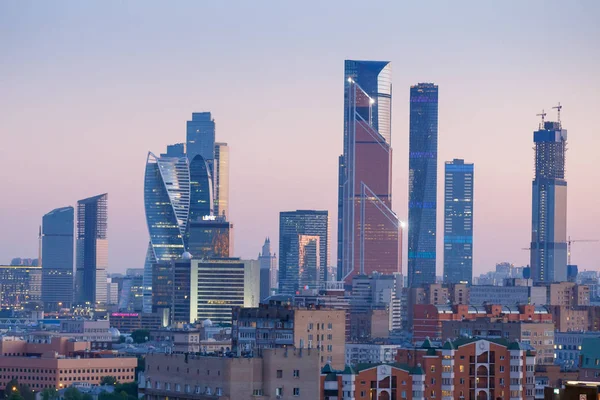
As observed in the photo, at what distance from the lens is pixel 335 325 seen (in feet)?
443

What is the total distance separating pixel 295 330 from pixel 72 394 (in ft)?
118

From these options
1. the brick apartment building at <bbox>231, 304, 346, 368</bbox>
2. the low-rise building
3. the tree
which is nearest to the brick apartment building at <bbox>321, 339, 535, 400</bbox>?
the brick apartment building at <bbox>231, 304, 346, 368</bbox>

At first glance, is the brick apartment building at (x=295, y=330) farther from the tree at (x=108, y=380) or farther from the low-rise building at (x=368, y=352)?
the low-rise building at (x=368, y=352)

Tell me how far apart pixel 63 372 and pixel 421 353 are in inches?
3465

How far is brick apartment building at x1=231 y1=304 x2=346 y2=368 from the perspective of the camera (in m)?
132

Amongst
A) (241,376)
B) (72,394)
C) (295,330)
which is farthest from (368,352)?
(241,376)

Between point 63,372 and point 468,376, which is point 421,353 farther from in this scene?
point 63,372

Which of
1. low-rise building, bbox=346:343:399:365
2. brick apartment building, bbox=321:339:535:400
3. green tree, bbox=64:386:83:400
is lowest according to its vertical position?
green tree, bbox=64:386:83:400

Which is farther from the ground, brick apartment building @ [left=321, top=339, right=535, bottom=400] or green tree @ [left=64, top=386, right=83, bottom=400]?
brick apartment building @ [left=321, top=339, right=535, bottom=400]

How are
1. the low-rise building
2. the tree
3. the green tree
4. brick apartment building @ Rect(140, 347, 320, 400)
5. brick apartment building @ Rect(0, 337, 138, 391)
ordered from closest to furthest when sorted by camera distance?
brick apartment building @ Rect(140, 347, 320, 400), the green tree, the tree, brick apartment building @ Rect(0, 337, 138, 391), the low-rise building

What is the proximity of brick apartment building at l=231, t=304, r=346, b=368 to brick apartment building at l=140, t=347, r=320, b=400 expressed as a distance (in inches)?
1855

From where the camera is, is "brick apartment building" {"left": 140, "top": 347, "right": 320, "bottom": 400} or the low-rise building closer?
"brick apartment building" {"left": 140, "top": 347, "right": 320, "bottom": 400}

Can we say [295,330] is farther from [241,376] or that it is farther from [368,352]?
[368,352]

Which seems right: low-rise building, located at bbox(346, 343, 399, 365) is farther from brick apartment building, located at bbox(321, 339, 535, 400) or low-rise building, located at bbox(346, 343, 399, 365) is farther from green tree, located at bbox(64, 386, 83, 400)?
brick apartment building, located at bbox(321, 339, 535, 400)
